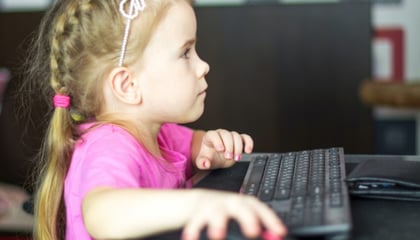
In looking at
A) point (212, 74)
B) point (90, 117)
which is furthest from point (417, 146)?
point (90, 117)

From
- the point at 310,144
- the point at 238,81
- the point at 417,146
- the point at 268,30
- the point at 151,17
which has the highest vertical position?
the point at 151,17

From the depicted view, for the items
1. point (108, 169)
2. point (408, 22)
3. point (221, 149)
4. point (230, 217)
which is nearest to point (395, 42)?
point (408, 22)

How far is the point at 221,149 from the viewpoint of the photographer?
979mm

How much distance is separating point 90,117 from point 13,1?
1711mm

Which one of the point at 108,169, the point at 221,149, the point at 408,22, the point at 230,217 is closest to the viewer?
the point at 230,217

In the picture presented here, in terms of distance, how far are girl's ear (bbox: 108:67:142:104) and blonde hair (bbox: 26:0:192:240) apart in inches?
0.5

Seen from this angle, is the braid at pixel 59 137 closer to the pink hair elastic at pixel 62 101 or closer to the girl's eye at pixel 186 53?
the pink hair elastic at pixel 62 101

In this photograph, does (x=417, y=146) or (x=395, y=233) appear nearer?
(x=395, y=233)

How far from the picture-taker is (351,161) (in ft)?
3.18

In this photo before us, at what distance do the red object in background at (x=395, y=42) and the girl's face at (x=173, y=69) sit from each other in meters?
1.88

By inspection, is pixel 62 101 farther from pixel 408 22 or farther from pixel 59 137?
pixel 408 22

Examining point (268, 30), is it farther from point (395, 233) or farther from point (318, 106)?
point (395, 233)

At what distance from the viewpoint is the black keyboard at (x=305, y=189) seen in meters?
0.60

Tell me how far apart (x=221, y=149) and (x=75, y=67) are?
0.76 ft
